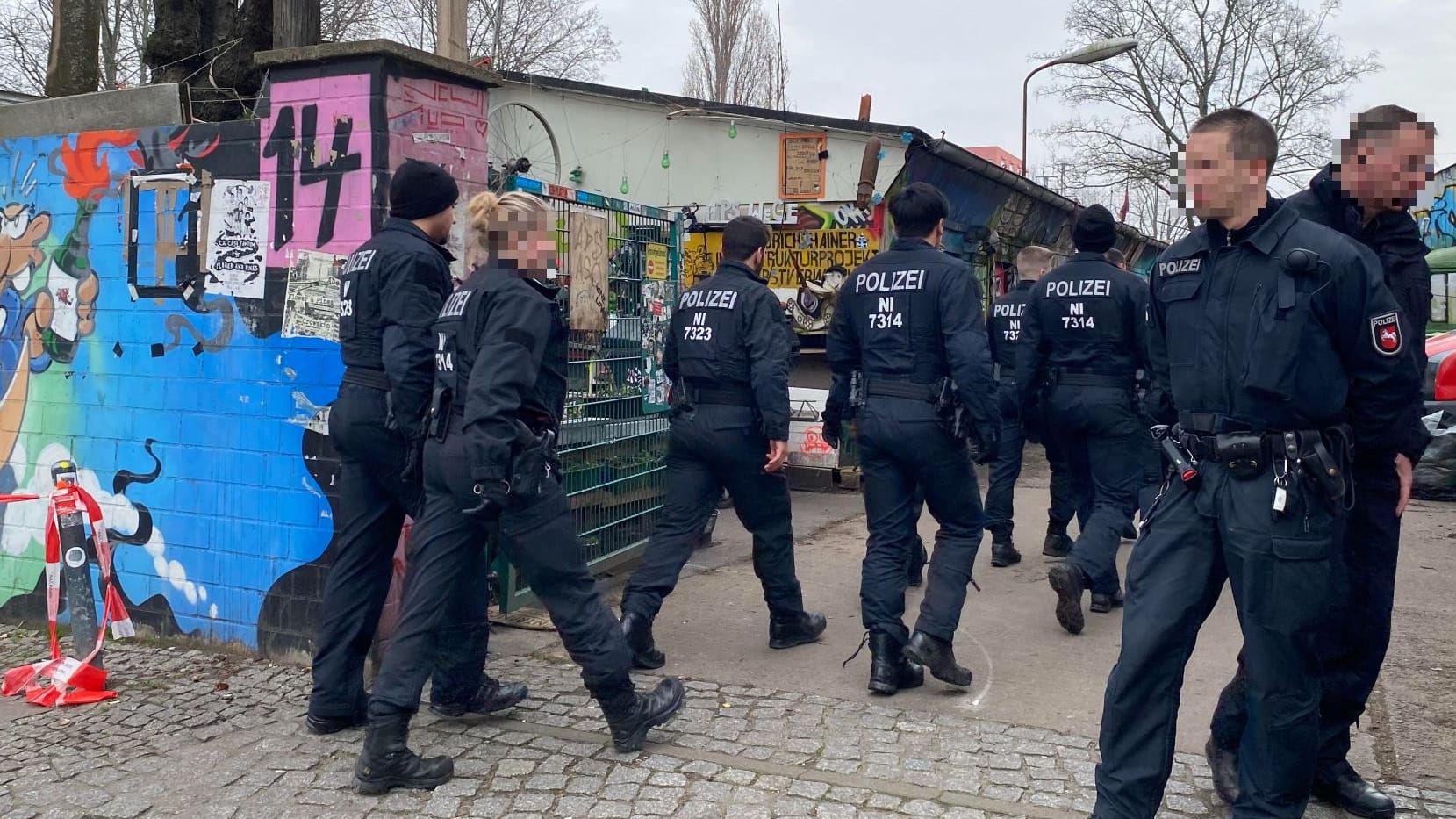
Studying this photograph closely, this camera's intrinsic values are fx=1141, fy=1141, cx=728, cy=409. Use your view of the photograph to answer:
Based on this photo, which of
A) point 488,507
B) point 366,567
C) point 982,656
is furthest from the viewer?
point 982,656

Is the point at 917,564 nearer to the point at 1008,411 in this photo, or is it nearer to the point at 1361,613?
the point at 1008,411

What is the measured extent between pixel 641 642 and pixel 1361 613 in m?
2.83

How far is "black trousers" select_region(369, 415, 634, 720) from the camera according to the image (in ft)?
Result: 12.7

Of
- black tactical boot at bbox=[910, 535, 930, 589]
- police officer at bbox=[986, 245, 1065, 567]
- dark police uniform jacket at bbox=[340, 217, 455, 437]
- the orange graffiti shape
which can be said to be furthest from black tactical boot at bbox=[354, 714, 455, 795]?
police officer at bbox=[986, 245, 1065, 567]

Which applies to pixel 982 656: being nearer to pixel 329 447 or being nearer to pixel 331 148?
pixel 329 447

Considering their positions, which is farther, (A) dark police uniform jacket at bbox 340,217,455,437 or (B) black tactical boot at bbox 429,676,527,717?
(B) black tactical boot at bbox 429,676,527,717

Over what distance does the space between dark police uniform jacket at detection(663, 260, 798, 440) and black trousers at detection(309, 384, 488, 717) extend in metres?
1.40

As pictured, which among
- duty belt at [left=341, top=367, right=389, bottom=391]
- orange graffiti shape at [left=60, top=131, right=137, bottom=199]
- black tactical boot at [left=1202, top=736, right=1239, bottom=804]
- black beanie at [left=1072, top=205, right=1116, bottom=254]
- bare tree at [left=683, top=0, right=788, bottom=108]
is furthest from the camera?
bare tree at [left=683, top=0, right=788, bottom=108]

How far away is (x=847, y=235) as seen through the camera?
38.2 ft

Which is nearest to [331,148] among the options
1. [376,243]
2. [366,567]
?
[376,243]

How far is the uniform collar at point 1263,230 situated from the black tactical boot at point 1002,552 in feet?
14.2

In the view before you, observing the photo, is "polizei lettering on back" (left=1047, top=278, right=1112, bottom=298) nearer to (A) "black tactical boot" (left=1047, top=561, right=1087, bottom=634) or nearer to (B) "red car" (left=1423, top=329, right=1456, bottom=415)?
(A) "black tactical boot" (left=1047, top=561, right=1087, bottom=634)

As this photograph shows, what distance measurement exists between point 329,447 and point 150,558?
133cm

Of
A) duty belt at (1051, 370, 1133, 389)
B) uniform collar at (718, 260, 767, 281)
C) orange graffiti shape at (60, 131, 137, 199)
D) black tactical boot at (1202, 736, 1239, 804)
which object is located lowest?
black tactical boot at (1202, 736, 1239, 804)
